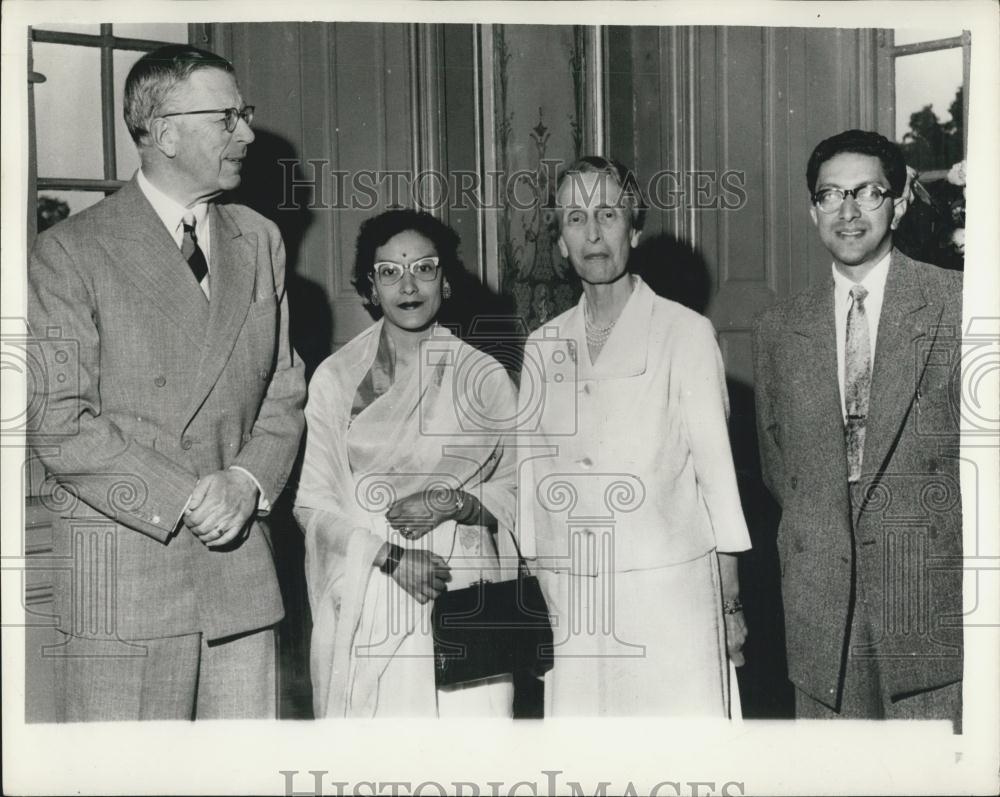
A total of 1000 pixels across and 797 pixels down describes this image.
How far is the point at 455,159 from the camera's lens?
320 centimetres

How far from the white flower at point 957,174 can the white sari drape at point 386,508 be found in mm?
1370

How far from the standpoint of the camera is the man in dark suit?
2.89 meters

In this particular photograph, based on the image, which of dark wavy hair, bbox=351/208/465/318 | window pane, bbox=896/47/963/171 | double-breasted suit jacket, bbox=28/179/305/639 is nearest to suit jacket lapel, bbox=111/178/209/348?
double-breasted suit jacket, bbox=28/179/305/639

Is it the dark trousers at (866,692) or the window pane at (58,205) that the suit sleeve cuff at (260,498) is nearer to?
the window pane at (58,205)

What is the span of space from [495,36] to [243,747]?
2.02 m

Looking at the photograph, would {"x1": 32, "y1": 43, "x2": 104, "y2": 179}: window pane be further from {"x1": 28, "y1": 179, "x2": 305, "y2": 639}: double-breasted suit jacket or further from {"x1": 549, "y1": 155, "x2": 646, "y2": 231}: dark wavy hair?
{"x1": 549, "y1": 155, "x2": 646, "y2": 231}: dark wavy hair

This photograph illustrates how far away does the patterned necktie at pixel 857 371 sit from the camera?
A: 9.57ft

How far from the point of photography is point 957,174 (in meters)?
3.15

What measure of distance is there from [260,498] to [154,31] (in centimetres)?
127

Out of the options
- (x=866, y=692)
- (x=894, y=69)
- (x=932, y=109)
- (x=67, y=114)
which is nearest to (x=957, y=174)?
(x=932, y=109)

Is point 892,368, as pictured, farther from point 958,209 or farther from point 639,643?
point 639,643

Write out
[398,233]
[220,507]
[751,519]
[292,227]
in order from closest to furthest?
[220,507]
[398,233]
[292,227]
[751,519]

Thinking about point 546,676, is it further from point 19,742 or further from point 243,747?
point 19,742

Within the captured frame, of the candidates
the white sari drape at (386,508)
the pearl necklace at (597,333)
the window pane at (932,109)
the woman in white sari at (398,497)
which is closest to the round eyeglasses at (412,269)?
the woman in white sari at (398,497)
